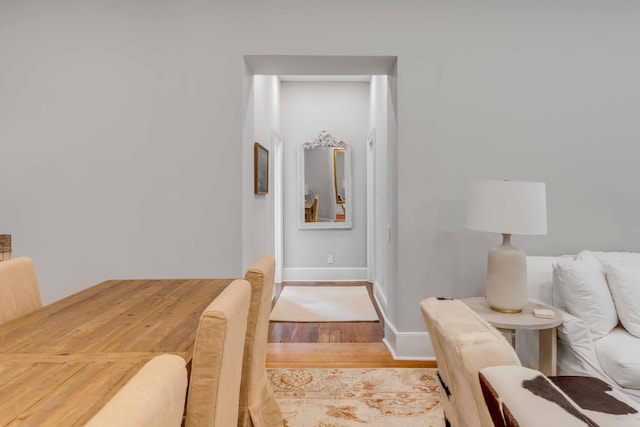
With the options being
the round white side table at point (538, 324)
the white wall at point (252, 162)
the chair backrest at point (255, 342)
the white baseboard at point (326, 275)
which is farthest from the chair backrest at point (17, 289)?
the white baseboard at point (326, 275)

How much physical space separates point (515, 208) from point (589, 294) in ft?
2.04

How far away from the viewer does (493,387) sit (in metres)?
0.75

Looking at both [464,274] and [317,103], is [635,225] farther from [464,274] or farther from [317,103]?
[317,103]

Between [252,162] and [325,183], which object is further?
[325,183]

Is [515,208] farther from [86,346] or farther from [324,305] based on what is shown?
[324,305]

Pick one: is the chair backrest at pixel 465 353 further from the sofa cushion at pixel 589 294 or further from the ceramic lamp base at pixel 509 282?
the sofa cushion at pixel 589 294

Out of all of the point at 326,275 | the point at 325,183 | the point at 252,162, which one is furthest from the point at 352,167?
the point at 252,162

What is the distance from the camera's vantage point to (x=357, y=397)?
2357mm

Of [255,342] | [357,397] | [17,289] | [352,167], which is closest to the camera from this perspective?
[255,342]

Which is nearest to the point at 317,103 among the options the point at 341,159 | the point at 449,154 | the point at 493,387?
the point at 341,159

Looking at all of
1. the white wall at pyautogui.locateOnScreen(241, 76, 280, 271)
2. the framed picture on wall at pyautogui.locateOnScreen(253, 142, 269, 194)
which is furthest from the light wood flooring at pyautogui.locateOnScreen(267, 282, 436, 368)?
the framed picture on wall at pyautogui.locateOnScreen(253, 142, 269, 194)

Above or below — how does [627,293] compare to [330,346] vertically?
above

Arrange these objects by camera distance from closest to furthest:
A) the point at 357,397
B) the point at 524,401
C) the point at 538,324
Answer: the point at 524,401, the point at 538,324, the point at 357,397

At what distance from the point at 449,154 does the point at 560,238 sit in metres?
1.01
